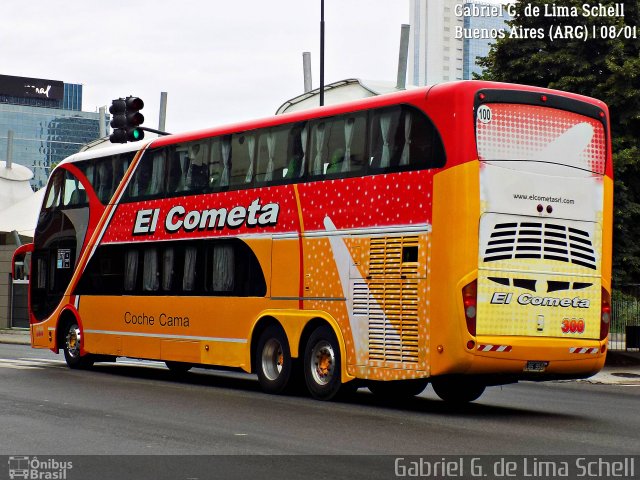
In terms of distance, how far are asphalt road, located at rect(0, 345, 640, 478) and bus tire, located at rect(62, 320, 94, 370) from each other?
9.20 feet

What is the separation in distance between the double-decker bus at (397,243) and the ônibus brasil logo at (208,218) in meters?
0.04

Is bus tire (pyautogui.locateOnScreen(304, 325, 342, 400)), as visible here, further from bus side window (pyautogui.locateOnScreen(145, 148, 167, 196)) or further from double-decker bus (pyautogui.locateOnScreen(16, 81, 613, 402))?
bus side window (pyautogui.locateOnScreen(145, 148, 167, 196))

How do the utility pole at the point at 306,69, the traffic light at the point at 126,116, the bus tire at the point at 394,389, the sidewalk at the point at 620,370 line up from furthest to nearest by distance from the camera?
1. the utility pole at the point at 306,69
2. the sidewalk at the point at 620,370
3. the traffic light at the point at 126,116
4. the bus tire at the point at 394,389

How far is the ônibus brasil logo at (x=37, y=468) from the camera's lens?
9.66 m

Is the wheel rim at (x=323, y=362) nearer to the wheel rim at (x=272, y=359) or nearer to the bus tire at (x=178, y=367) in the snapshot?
the wheel rim at (x=272, y=359)

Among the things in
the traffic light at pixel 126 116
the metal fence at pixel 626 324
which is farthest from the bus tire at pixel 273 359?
the metal fence at pixel 626 324

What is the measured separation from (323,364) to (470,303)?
9.97 ft

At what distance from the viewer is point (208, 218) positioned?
66.1 feet

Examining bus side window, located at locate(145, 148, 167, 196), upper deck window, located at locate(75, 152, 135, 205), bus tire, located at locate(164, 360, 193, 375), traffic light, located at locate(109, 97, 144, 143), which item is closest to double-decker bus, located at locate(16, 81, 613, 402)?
bus side window, located at locate(145, 148, 167, 196)

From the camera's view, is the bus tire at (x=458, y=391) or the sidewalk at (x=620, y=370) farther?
the sidewalk at (x=620, y=370)

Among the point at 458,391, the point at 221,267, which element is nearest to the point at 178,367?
the point at 221,267

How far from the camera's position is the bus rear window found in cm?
1553

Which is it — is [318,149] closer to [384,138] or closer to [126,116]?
[384,138]

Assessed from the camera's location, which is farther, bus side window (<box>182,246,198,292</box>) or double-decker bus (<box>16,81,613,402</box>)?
bus side window (<box>182,246,198,292</box>)
